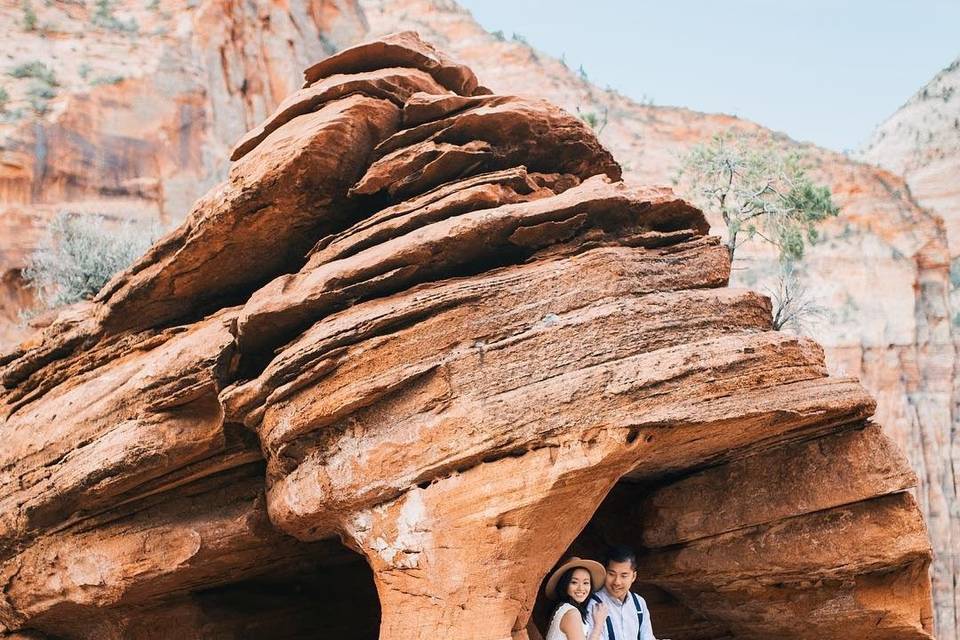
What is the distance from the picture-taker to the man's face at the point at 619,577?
8070 millimetres

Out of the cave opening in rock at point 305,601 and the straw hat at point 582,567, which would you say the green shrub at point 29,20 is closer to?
the cave opening in rock at point 305,601

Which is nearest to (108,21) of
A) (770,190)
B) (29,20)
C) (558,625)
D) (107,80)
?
(29,20)

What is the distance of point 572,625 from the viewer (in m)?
7.61

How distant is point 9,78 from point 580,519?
2548cm

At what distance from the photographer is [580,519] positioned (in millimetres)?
7082

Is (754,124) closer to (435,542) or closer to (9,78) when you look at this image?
(9,78)

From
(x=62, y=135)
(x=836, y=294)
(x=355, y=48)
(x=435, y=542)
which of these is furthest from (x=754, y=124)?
(x=435, y=542)

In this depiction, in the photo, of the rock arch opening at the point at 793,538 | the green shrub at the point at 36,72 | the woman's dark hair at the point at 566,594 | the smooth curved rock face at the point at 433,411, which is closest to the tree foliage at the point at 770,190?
the smooth curved rock face at the point at 433,411

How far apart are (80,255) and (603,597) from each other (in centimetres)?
1494

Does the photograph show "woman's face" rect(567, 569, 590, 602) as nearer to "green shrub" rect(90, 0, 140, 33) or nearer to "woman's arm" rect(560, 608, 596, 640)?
"woman's arm" rect(560, 608, 596, 640)

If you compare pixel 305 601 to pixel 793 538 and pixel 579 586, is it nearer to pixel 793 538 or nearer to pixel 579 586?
pixel 579 586

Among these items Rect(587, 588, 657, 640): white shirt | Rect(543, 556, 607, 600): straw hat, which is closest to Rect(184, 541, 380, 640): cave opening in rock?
Rect(543, 556, 607, 600): straw hat

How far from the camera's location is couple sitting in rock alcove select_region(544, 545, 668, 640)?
7.86m

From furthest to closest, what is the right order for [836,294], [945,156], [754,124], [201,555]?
1. [754,124]
2. [945,156]
3. [836,294]
4. [201,555]
